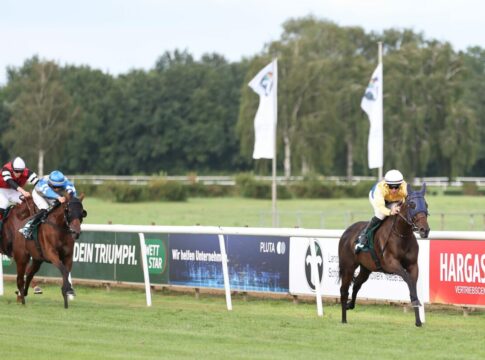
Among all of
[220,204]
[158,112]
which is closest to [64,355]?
[220,204]

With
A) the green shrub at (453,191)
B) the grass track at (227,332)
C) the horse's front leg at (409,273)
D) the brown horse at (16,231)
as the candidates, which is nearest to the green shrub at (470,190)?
the green shrub at (453,191)

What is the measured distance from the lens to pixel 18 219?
46.6ft

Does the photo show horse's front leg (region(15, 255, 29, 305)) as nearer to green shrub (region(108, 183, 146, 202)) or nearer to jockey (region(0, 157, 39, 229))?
jockey (region(0, 157, 39, 229))

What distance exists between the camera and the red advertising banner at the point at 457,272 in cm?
1241

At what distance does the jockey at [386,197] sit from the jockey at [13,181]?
16.1 feet

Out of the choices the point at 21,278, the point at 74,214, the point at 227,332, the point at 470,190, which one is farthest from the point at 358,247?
the point at 470,190

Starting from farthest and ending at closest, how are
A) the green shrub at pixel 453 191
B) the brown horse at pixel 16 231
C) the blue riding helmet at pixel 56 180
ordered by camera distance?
the green shrub at pixel 453 191 → the brown horse at pixel 16 231 → the blue riding helmet at pixel 56 180

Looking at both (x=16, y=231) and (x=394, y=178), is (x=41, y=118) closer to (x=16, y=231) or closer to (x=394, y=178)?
(x=16, y=231)

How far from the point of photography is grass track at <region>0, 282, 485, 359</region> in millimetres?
8812

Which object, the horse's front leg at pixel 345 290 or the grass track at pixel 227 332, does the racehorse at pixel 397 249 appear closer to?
the horse's front leg at pixel 345 290

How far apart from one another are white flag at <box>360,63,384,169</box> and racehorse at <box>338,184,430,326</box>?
14.9m

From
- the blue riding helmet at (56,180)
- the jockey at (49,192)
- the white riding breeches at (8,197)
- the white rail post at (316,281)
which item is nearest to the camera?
the white rail post at (316,281)

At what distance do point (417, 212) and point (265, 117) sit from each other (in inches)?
616

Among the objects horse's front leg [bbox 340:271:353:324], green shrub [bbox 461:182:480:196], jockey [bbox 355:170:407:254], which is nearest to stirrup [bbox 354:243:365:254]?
jockey [bbox 355:170:407:254]
